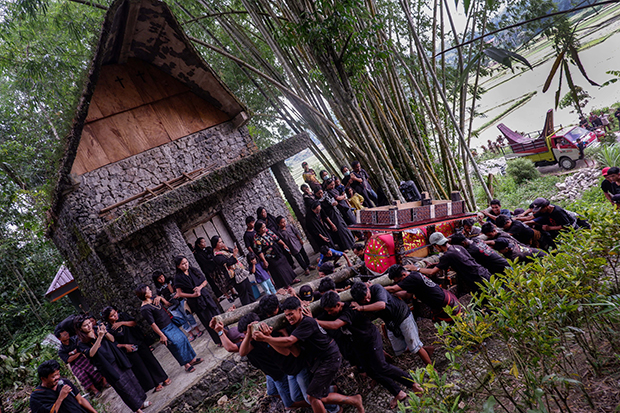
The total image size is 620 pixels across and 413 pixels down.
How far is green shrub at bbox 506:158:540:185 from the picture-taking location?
432 inches

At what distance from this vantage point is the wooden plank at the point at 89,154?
601 centimetres

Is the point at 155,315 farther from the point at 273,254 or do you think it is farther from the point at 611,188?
the point at 611,188

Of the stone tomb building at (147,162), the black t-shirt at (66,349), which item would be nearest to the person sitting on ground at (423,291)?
the stone tomb building at (147,162)

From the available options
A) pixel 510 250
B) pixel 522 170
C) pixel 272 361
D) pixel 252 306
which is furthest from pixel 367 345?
pixel 522 170

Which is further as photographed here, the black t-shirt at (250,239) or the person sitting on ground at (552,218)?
the black t-shirt at (250,239)

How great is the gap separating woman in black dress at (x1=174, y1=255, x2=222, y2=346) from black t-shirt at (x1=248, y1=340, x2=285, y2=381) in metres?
1.65

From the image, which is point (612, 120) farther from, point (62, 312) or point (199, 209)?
point (62, 312)

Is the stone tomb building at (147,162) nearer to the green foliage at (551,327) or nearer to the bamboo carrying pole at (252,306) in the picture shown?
the bamboo carrying pole at (252,306)

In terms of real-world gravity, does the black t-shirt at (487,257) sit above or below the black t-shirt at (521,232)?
above

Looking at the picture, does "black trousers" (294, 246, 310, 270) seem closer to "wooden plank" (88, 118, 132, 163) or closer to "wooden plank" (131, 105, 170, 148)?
"wooden plank" (131, 105, 170, 148)

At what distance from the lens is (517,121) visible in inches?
685

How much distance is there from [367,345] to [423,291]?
0.78 meters

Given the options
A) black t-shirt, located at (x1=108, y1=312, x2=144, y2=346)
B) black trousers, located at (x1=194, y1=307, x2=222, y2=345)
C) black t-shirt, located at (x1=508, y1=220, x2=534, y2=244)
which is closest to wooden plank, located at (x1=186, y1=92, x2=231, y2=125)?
black trousers, located at (x1=194, y1=307, x2=222, y2=345)

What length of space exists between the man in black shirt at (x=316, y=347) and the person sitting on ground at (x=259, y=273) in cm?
211
